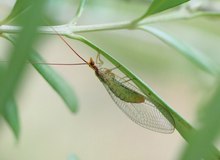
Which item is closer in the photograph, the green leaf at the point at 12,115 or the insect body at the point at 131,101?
the green leaf at the point at 12,115

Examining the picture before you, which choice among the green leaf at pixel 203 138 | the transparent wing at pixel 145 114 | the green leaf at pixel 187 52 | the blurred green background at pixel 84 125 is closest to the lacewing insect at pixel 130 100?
the transparent wing at pixel 145 114

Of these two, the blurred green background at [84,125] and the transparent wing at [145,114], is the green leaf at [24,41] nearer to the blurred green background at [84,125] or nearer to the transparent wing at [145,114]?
the transparent wing at [145,114]

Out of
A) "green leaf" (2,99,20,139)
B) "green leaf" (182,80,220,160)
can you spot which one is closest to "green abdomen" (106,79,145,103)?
"green leaf" (2,99,20,139)

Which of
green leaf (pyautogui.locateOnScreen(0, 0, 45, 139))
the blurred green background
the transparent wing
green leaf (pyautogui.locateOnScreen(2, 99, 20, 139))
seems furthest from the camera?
the blurred green background

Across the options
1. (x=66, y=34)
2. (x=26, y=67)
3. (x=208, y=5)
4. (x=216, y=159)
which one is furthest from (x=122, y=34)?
(x=26, y=67)

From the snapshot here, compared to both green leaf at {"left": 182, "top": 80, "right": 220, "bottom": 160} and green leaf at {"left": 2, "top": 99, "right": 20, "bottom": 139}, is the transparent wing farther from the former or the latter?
green leaf at {"left": 182, "top": 80, "right": 220, "bottom": 160}

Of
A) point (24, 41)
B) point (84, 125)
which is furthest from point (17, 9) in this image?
point (84, 125)

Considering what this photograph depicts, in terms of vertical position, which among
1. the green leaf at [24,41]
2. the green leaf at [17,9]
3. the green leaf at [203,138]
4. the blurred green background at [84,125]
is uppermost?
the blurred green background at [84,125]

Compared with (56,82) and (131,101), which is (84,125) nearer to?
(131,101)

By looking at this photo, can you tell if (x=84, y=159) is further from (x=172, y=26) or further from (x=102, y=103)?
(x=172, y=26)
